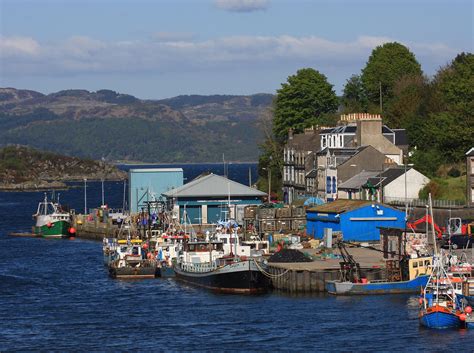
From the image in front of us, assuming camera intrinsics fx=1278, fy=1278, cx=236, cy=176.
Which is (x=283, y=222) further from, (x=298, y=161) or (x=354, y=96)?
(x=354, y=96)

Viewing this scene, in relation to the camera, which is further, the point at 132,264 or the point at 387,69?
the point at 387,69

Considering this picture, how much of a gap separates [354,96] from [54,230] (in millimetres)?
54628

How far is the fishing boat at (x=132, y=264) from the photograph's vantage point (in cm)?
9975

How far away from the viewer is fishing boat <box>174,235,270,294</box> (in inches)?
3408

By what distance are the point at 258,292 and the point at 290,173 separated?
2745 inches

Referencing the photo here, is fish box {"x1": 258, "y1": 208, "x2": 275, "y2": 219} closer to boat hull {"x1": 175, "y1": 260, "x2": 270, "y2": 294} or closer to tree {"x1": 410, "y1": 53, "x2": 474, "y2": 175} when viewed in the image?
tree {"x1": 410, "y1": 53, "x2": 474, "y2": 175}

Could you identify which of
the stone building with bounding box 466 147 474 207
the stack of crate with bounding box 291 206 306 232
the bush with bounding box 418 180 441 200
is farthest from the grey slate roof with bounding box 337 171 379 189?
the stone building with bounding box 466 147 474 207

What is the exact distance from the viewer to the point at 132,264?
333ft

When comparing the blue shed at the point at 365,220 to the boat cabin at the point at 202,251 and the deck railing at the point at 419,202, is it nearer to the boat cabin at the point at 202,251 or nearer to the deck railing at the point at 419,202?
the deck railing at the point at 419,202

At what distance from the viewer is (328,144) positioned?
14425 cm

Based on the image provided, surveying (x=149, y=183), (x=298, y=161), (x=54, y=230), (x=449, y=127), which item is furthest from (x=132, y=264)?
(x=149, y=183)

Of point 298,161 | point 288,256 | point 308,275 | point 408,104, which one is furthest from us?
point 408,104

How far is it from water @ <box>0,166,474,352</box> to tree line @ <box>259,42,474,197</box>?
5321 centimetres

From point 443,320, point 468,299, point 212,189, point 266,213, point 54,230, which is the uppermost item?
point 212,189
